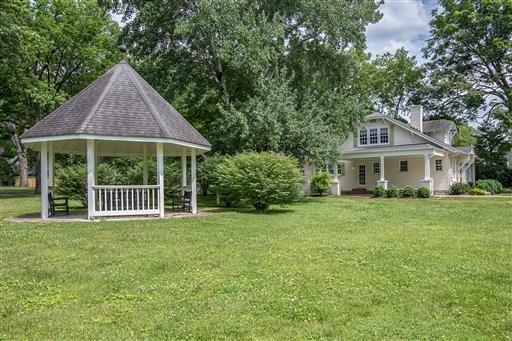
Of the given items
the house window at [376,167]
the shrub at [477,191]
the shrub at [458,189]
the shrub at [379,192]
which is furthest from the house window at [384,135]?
the shrub at [477,191]

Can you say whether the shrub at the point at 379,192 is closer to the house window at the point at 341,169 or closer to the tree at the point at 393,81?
the house window at the point at 341,169

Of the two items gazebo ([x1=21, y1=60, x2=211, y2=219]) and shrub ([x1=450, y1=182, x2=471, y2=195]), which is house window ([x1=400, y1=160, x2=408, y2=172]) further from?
gazebo ([x1=21, y1=60, x2=211, y2=219])

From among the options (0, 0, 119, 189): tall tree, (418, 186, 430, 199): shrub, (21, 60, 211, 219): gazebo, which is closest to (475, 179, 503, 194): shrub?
(418, 186, 430, 199): shrub

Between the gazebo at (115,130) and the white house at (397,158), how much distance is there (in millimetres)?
16968

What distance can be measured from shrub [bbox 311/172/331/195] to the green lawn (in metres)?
17.4

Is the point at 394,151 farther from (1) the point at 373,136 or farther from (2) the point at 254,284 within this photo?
(2) the point at 254,284

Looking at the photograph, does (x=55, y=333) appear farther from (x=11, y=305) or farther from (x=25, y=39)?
(x=25, y=39)

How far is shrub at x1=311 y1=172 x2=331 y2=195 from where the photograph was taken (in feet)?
92.2

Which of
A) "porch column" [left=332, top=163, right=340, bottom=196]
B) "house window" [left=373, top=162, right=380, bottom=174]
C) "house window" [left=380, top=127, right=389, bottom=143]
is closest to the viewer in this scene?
"porch column" [left=332, top=163, right=340, bottom=196]

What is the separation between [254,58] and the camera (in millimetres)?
19859

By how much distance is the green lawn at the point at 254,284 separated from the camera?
4.48m

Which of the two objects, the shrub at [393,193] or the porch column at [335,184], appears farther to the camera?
the porch column at [335,184]

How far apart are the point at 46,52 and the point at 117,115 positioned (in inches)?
743

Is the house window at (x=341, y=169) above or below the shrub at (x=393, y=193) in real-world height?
above
